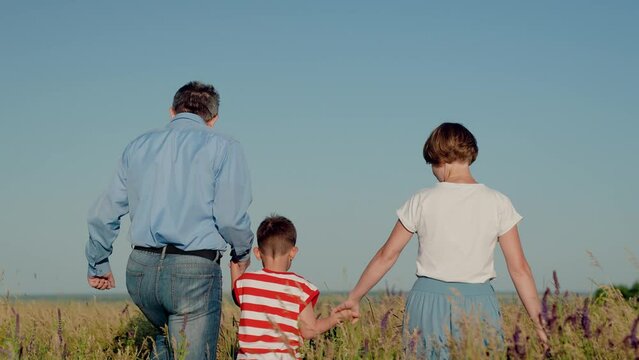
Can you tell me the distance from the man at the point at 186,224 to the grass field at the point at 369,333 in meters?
0.34

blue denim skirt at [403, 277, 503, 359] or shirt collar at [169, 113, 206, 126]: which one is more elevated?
shirt collar at [169, 113, 206, 126]

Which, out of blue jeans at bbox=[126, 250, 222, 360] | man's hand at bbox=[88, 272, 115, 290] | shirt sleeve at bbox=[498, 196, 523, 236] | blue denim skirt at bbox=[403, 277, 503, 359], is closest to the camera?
blue denim skirt at bbox=[403, 277, 503, 359]

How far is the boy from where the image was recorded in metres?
5.04

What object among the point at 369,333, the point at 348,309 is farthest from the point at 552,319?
the point at 369,333

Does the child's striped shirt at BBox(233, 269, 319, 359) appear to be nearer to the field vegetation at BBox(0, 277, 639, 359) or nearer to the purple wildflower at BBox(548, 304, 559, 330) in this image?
the field vegetation at BBox(0, 277, 639, 359)

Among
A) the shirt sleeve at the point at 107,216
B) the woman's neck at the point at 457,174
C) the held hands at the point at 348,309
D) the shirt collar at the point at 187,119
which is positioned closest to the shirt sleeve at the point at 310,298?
the held hands at the point at 348,309

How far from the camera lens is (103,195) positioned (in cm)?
562

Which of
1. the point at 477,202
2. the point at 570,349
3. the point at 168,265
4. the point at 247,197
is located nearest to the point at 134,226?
the point at 168,265

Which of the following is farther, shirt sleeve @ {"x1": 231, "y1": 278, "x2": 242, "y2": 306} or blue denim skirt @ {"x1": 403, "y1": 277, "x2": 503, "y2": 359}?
shirt sleeve @ {"x1": 231, "y1": 278, "x2": 242, "y2": 306}

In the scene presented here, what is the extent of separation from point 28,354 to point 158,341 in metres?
1.42

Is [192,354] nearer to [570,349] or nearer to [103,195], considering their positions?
[103,195]

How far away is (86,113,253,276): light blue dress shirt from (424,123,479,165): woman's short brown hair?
1325 mm

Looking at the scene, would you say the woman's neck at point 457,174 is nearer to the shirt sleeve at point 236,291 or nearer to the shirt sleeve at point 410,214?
the shirt sleeve at point 410,214

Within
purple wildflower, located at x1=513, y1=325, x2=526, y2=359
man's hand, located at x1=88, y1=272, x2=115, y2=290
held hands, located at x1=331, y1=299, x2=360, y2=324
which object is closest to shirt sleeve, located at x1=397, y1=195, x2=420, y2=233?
held hands, located at x1=331, y1=299, x2=360, y2=324
